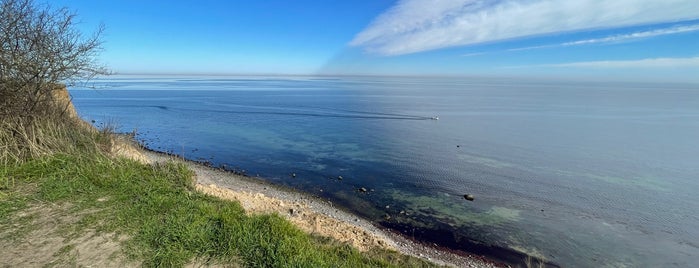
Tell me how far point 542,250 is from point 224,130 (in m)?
29.2

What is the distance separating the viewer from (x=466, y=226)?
13.7 metres

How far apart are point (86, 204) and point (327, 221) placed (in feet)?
25.0

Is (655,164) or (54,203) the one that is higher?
(54,203)

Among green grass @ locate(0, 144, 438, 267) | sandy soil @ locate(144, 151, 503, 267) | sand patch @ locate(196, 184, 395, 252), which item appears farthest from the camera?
sandy soil @ locate(144, 151, 503, 267)

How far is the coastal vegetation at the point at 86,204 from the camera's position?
17.4ft

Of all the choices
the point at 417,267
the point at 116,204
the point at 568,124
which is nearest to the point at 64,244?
the point at 116,204

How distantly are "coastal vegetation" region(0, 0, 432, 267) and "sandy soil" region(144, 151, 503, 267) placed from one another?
198cm

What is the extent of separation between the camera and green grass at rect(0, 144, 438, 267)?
18.0 ft

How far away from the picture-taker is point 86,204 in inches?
252

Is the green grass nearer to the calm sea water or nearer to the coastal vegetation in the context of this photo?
the coastal vegetation

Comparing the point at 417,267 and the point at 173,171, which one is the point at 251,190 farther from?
the point at 417,267

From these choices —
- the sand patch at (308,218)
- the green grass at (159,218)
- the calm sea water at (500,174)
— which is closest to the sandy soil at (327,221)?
the sand patch at (308,218)

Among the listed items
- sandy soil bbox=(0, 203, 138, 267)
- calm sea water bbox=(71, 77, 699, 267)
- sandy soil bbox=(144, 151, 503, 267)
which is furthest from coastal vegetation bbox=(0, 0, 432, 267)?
calm sea water bbox=(71, 77, 699, 267)

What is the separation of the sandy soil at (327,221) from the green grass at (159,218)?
1910mm
